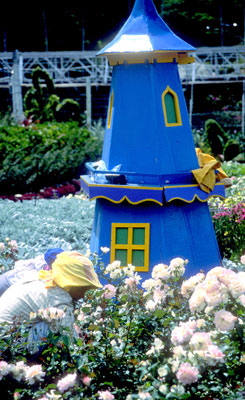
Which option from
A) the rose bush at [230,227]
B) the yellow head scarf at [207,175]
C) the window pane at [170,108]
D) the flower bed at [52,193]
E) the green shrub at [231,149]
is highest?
the window pane at [170,108]

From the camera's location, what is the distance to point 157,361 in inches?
121

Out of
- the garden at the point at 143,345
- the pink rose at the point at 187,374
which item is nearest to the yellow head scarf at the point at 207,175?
the garden at the point at 143,345

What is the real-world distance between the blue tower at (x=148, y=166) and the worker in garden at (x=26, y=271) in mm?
727

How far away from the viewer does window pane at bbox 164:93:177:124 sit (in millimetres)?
5070

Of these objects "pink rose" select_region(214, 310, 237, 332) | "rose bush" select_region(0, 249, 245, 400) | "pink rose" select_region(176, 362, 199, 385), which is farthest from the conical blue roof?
"pink rose" select_region(176, 362, 199, 385)

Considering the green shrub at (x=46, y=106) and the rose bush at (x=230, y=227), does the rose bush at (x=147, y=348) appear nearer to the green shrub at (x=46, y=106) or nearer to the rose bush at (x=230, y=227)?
the rose bush at (x=230, y=227)

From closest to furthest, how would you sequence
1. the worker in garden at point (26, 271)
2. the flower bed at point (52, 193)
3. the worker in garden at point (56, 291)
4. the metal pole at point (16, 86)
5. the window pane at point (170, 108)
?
1. the worker in garden at point (56, 291)
2. the worker in garden at point (26, 271)
3. the window pane at point (170, 108)
4. the flower bed at point (52, 193)
5. the metal pole at point (16, 86)

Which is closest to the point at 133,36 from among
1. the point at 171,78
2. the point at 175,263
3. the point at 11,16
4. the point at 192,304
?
the point at 171,78

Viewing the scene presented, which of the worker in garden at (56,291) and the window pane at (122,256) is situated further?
the window pane at (122,256)

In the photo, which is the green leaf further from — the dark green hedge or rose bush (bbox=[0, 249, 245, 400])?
the dark green hedge

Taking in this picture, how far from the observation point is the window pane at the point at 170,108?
5.07 m

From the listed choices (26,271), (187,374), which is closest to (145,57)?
(26,271)

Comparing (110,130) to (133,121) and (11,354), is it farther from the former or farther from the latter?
(11,354)

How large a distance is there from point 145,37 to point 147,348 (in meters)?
2.76
